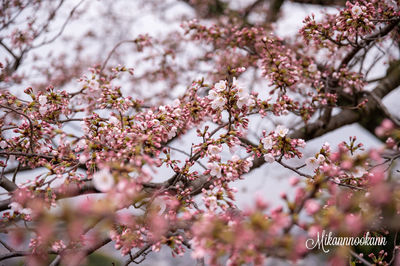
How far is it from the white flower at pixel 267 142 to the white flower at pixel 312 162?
0.32m

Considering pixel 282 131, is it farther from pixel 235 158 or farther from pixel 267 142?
pixel 235 158

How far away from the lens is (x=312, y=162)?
2025 mm

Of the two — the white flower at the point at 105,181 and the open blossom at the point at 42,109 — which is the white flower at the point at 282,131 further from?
the open blossom at the point at 42,109

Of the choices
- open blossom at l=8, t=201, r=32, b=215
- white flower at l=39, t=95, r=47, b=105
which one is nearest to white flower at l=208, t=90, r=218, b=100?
white flower at l=39, t=95, r=47, b=105

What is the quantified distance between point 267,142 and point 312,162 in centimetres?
39

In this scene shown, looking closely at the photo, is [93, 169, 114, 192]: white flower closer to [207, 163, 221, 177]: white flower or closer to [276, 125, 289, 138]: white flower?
[207, 163, 221, 177]: white flower

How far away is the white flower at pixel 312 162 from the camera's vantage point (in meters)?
2.00

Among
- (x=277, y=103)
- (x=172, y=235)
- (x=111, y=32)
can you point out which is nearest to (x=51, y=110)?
(x=172, y=235)

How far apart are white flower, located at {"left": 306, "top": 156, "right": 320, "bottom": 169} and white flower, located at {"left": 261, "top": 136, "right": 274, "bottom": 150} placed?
0.32 meters

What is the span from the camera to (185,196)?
1.88 metres

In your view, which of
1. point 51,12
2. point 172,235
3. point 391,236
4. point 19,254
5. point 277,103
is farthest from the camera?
point 51,12

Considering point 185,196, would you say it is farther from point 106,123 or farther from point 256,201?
point 256,201

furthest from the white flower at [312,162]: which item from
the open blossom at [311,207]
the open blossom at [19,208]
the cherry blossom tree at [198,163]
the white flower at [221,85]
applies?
the open blossom at [19,208]

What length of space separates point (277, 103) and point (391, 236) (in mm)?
2197
